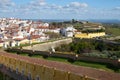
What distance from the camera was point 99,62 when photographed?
2333cm

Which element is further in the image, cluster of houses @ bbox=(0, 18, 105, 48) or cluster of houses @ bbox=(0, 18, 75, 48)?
cluster of houses @ bbox=(0, 18, 105, 48)

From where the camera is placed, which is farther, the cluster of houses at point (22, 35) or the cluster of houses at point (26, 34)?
the cluster of houses at point (26, 34)

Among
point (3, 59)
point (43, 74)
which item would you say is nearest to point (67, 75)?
point (43, 74)

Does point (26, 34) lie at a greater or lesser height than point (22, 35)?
lesser

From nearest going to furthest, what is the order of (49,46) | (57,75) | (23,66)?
(57,75) → (23,66) → (49,46)

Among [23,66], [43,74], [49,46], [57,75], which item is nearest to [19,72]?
[23,66]

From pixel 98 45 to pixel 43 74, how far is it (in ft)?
104

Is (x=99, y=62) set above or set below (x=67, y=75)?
below

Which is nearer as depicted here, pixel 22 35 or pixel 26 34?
pixel 22 35

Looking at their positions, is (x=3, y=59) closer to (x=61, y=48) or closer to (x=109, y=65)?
(x=109, y=65)

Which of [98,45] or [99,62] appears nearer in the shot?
[99,62]

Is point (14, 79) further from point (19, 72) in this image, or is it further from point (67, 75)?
point (67, 75)

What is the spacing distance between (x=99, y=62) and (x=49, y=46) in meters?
23.0

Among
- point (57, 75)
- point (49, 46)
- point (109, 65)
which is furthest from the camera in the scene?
point (49, 46)
